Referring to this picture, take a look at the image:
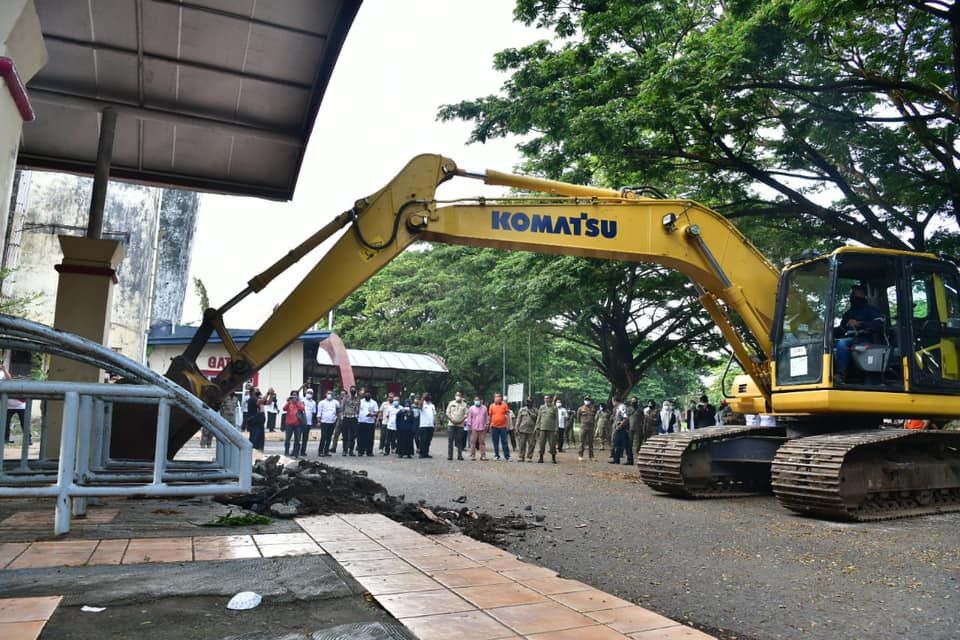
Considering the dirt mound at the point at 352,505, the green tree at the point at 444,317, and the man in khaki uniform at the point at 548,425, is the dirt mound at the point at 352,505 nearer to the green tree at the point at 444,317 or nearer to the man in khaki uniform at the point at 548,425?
the man in khaki uniform at the point at 548,425

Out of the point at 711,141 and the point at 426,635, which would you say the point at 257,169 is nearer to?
the point at 426,635

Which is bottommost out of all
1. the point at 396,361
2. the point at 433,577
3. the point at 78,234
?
the point at 433,577

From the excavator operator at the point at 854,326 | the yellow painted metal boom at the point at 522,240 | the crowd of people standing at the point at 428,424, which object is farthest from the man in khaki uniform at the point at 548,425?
the excavator operator at the point at 854,326

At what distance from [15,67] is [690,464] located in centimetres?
900

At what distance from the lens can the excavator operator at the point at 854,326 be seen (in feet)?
28.7

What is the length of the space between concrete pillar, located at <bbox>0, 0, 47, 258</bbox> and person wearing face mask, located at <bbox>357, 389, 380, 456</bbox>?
14.4 m

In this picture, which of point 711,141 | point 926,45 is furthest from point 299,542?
point 926,45

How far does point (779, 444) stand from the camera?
32.5ft

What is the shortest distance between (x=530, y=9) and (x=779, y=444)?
31.0ft

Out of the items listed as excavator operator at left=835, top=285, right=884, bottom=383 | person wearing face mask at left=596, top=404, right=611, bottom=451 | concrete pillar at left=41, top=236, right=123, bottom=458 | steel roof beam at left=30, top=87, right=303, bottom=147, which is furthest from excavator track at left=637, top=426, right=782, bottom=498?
person wearing face mask at left=596, top=404, right=611, bottom=451

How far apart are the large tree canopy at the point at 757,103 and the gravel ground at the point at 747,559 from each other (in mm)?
6582

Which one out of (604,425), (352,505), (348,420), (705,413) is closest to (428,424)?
(348,420)

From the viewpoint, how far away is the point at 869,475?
27.5ft

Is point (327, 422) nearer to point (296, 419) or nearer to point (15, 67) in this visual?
point (296, 419)
